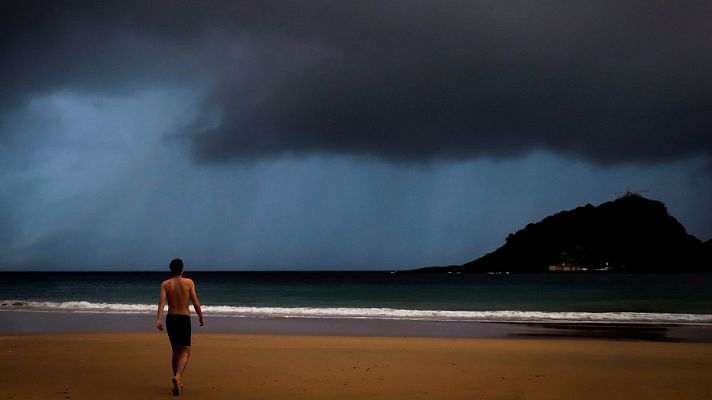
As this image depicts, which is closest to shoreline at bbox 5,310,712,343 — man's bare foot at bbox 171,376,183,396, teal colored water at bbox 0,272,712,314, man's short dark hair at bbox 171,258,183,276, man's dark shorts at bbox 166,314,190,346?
man's bare foot at bbox 171,376,183,396

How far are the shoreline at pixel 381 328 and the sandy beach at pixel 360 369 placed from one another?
7.21ft

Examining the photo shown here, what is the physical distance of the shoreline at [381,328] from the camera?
57.3 feet

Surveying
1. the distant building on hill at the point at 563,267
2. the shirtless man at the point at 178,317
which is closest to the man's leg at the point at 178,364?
the shirtless man at the point at 178,317

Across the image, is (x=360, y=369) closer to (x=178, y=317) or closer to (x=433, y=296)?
(x=178, y=317)

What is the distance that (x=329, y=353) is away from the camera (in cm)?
1264

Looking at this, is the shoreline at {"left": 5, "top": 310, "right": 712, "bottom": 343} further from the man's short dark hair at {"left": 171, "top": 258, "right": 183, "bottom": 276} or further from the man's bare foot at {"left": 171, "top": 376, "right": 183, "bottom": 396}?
the man's short dark hair at {"left": 171, "top": 258, "right": 183, "bottom": 276}

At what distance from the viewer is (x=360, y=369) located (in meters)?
10.4

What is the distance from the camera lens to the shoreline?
1747cm

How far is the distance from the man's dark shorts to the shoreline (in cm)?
958

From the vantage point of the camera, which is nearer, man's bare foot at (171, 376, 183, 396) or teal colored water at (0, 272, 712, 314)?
man's bare foot at (171, 376, 183, 396)

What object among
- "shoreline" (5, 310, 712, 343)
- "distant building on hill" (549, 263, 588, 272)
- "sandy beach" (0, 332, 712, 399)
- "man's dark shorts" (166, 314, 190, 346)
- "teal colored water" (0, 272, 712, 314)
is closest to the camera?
"man's dark shorts" (166, 314, 190, 346)

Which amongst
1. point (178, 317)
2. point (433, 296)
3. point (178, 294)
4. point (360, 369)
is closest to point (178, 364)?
point (178, 317)

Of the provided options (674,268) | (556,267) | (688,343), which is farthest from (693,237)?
(688,343)

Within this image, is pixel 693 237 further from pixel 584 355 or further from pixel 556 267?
pixel 584 355
